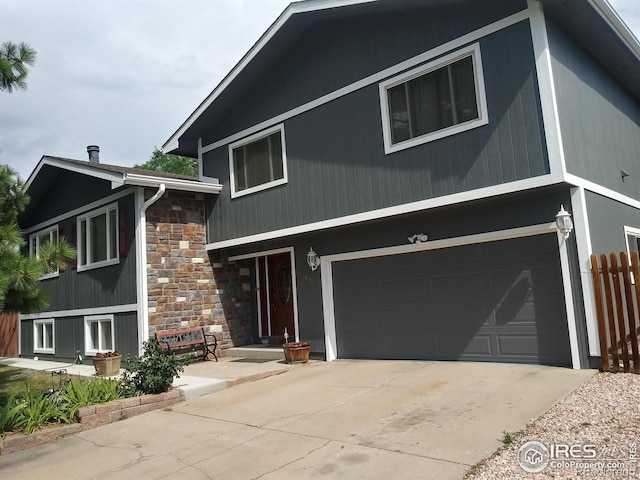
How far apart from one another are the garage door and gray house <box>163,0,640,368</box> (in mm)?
25

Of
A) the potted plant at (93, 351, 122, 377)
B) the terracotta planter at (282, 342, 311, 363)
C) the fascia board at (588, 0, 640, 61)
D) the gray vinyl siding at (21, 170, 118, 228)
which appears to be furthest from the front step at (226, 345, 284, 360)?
the fascia board at (588, 0, 640, 61)

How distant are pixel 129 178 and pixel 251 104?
324 centimetres

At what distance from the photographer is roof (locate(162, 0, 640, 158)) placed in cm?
779

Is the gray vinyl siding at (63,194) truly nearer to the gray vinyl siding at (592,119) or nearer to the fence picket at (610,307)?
the gray vinyl siding at (592,119)

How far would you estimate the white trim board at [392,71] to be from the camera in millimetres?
7533

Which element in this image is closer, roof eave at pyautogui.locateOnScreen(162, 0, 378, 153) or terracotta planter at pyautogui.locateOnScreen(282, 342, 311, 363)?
roof eave at pyautogui.locateOnScreen(162, 0, 378, 153)

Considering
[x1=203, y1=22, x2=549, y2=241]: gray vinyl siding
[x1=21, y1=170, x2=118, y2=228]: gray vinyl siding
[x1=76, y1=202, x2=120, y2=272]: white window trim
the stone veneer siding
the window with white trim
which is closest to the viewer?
[x1=203, y1=22, x2=549, y2=241]: gray vinyl siding

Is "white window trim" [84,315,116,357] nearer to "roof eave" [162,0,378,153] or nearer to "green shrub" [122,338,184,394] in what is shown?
"roof eave" [162,0,378,153]

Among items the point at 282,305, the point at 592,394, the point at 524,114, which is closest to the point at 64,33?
the point at 282,305

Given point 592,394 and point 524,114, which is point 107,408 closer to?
point 592,394

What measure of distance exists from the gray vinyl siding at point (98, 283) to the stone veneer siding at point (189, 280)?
0.51 m

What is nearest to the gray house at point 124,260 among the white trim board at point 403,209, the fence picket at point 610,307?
the white trim board at point 403,209

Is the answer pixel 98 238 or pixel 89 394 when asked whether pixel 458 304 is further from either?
pixel 98 238

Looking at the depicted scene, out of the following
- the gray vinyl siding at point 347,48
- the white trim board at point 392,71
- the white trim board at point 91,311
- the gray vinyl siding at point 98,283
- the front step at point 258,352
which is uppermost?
the gray vinyl siding at point 347,48
